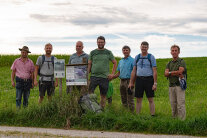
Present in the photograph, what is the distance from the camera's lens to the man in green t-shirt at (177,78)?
9820mm

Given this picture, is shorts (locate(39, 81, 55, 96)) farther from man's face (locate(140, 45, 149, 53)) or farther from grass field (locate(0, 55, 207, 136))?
man's face (locate(140, 45, 149, 53))

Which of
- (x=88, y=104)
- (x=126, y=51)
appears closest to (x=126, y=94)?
(x=126, y=51)

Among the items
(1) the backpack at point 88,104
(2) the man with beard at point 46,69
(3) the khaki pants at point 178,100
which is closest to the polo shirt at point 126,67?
(1) the backpack at point 88,104

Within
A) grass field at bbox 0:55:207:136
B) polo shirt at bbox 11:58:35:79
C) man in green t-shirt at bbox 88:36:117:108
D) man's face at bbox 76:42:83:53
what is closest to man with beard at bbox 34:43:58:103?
polo shirt at bbox 11:58:35:79

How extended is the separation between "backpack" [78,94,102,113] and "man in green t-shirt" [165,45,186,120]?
2194 mm

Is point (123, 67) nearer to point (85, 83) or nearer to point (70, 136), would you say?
point (85, 83)

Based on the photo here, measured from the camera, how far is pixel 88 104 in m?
10.0

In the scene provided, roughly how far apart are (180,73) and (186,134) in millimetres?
1704

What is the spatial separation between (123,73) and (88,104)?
1895 mm

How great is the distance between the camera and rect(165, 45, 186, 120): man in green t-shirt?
982cm

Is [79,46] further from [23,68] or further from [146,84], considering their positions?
[146,84]

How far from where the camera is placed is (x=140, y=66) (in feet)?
34.1

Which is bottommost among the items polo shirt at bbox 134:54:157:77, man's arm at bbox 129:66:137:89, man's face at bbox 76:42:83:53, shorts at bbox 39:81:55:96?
shorts at bbox 39:81:55:96

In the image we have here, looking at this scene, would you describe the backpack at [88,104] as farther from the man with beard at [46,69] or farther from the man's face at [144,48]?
the man's face at [144,48]
